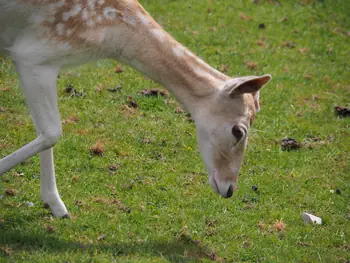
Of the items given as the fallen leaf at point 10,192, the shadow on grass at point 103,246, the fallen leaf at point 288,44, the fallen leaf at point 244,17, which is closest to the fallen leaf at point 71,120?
the fallen leaf at point 10,192

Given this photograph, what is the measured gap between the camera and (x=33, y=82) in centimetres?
616

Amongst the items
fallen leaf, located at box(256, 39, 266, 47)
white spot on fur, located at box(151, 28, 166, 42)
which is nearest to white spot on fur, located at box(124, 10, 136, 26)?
white spot on fur, located at box(151, 28, 166, 42)

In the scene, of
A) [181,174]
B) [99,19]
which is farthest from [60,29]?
[181,174]

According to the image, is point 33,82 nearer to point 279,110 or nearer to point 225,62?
point 279,110

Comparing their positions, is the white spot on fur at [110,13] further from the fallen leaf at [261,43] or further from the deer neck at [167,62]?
the fallen leaf at [261,43]

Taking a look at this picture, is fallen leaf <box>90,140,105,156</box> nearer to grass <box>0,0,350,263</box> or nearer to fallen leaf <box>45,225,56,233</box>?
grass <box>0,0,350,263</box>

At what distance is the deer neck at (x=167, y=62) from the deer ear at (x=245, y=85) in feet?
0.51

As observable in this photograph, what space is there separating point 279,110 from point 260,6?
4.01 meters

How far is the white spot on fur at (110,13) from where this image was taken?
6359mm

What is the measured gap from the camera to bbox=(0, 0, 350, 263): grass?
659 cm

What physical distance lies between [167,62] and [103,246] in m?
1.72

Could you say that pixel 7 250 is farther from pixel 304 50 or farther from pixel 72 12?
Answer: pixel 304 50

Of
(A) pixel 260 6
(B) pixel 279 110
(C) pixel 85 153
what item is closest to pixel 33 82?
(C) pixel 85 153

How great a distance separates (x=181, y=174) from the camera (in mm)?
8148
